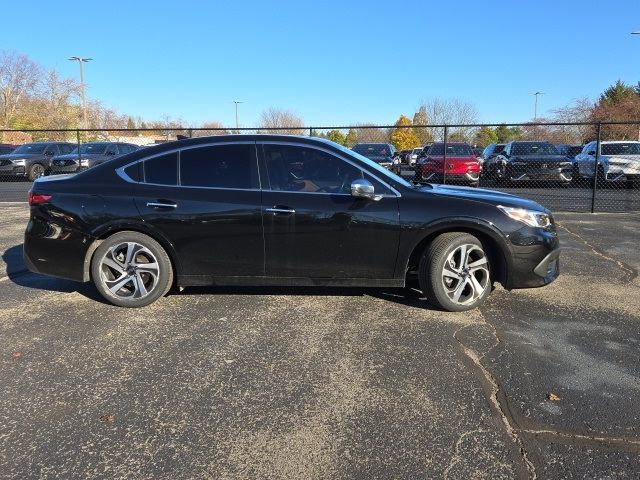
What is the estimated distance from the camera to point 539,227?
471 cm

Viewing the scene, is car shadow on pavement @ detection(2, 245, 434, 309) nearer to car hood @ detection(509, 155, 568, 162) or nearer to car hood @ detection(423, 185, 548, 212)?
car hood @ detection(423, 185, 548, 212)

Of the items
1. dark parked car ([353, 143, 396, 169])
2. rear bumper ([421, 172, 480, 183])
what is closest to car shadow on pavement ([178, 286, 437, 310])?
rear bumper ([421, 172, 480, 183])

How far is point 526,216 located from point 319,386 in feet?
8.48

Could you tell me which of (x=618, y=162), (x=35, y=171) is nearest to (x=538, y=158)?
(x=618, y=162)

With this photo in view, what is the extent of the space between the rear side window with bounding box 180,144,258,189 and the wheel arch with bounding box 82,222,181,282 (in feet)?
1.78

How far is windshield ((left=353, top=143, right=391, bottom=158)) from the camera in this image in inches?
680

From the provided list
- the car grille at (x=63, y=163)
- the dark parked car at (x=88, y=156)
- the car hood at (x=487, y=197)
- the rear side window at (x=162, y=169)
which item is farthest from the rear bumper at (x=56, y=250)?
the car grille at (x=63, y=163)

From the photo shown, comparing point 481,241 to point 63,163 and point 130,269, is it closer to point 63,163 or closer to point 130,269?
point 130,269

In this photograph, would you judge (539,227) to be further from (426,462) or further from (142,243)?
(142,243)

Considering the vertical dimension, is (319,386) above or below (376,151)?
below

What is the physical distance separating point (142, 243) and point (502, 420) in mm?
3428

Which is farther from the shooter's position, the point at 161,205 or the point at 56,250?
the point at 56,250

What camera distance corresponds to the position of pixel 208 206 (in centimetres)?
473

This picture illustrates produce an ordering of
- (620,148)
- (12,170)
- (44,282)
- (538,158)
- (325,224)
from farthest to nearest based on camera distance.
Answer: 1. (12,170)
2. (620,148)
3. (538,158)
4. (44,282)
5. (325,224)
